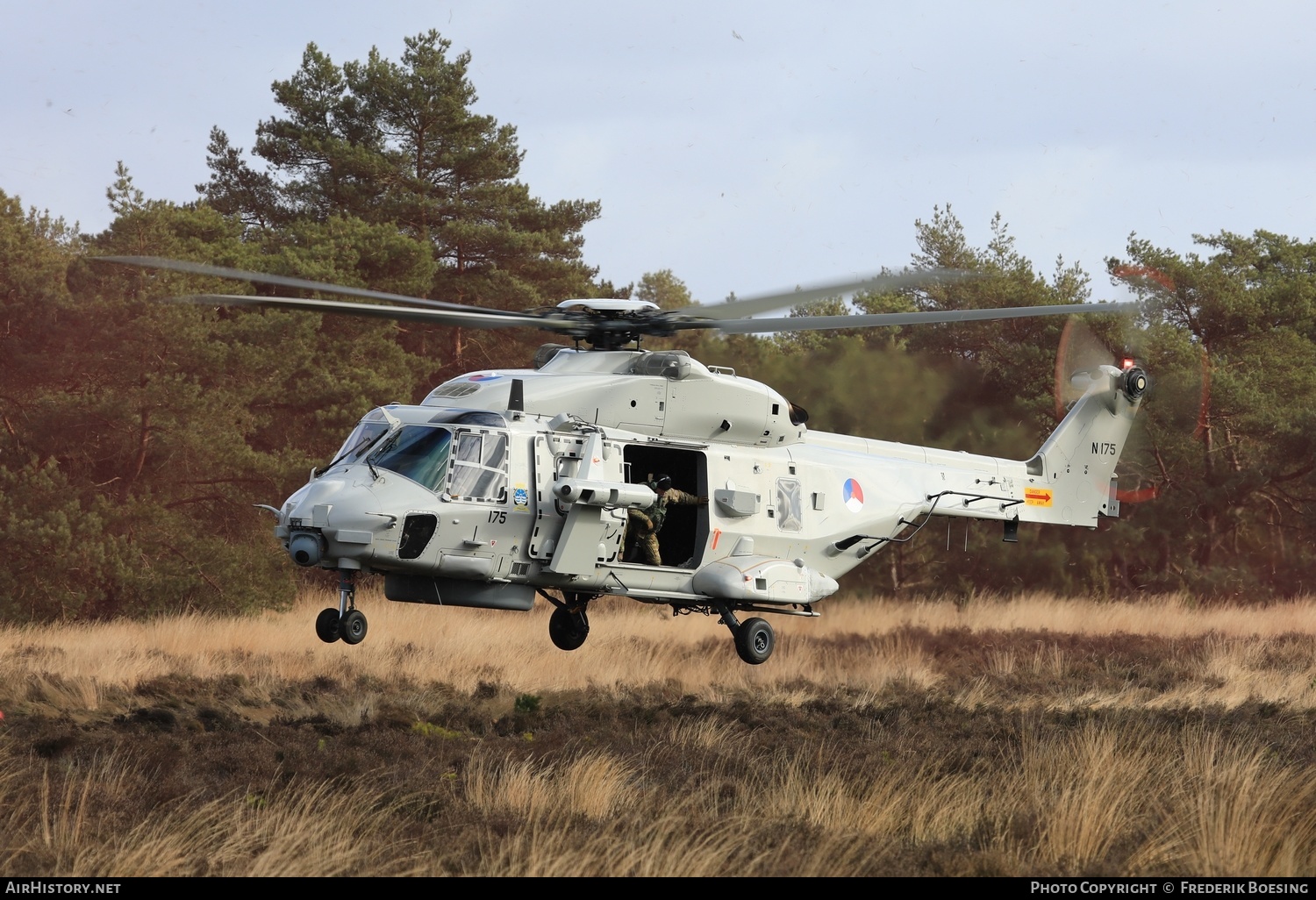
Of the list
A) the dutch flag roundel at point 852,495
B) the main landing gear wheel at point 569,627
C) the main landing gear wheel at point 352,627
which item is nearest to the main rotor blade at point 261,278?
the main landing gear wheel at point 352,627

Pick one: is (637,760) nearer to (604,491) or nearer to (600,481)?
(604,491)

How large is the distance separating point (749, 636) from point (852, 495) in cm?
234

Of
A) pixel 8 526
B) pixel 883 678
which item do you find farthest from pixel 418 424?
pixel 8 526

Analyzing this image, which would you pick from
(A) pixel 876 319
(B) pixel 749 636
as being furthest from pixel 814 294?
(B) pixel 749 636

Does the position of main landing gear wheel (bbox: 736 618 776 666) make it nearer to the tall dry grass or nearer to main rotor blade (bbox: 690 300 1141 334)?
the tall dry grass

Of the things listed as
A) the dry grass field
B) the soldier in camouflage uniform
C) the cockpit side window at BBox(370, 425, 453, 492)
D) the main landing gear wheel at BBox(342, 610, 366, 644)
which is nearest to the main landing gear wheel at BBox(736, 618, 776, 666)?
the dry grass field

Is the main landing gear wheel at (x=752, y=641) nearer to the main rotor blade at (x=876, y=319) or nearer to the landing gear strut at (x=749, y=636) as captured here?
the landing gear strut at (x=749, y=636)

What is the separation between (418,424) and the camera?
1370cm

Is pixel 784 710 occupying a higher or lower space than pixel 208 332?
lower

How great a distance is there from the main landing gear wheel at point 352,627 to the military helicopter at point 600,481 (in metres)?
0.02

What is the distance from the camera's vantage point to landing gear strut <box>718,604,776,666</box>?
1527 cm

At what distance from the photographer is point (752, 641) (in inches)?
603
